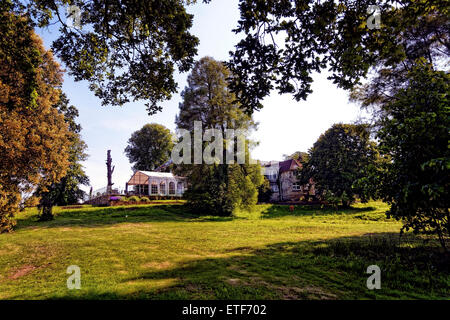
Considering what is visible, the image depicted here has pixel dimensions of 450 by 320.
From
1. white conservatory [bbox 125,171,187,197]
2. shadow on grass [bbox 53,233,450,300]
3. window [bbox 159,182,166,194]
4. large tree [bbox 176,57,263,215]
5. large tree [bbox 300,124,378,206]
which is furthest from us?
window [bbox 159,182,166,194]

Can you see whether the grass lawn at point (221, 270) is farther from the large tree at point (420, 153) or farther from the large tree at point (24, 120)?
the large tree at point (24, 120)

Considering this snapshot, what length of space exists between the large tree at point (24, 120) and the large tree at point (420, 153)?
395 inches

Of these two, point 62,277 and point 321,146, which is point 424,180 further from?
point 321,146

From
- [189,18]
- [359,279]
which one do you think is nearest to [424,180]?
[359,279]

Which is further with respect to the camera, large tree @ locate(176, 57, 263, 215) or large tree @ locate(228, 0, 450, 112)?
large tree @ locate(176, 57, 263, 215)

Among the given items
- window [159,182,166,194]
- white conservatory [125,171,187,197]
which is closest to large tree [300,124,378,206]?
white conservatory [125,171,187,197]

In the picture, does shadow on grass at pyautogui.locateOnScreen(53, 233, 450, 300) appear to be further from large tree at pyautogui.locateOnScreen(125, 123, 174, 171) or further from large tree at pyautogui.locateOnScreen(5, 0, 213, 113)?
large tree at pyautogui.locateOnScreen(125, 123, 174, 171)

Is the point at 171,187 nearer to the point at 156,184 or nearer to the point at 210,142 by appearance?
the point at 156,184

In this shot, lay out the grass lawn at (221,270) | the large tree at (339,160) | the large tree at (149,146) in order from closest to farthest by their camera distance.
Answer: the grass lawn at (221,270) → the large tree at (339,160) → the large tree at (149,146)

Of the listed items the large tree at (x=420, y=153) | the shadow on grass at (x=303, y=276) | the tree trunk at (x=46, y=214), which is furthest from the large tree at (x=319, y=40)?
the tree trunk at (x=46, y=214)

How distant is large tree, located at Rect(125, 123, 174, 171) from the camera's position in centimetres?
5694

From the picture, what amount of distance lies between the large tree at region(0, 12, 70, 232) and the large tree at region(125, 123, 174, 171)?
37.5m

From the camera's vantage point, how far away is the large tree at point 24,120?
589 cm

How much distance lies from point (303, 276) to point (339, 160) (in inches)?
1107
